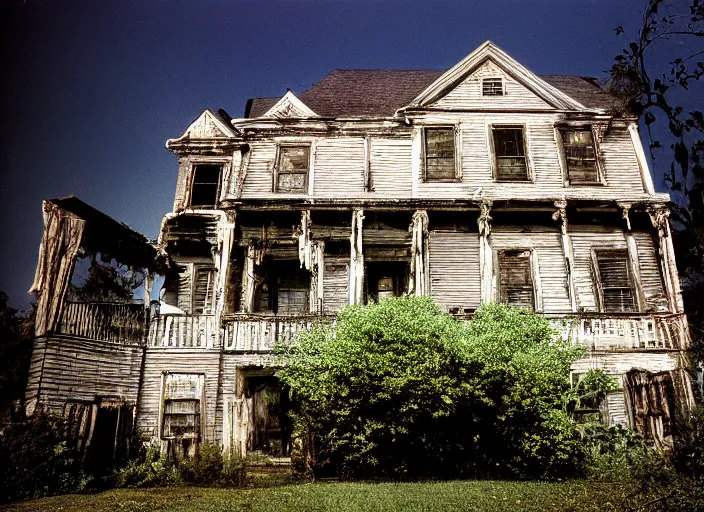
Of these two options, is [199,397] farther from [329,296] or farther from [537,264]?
[537,264]

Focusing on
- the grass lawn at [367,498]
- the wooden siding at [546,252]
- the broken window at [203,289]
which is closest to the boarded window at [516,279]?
the wooden siding at [546,252]

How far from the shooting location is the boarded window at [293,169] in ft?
63.7

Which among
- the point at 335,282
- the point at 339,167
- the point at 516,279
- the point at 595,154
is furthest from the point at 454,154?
the point at 335,282

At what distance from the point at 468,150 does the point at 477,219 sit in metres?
2.74

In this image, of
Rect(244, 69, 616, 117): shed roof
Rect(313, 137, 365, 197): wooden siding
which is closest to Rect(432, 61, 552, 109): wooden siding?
Rect(244, 69, 616, 117): shed roof

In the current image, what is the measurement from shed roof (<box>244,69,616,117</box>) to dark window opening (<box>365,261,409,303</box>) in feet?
19.7

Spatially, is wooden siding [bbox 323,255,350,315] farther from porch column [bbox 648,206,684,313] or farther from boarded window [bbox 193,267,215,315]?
porch column [bbox 648,206,684,313]

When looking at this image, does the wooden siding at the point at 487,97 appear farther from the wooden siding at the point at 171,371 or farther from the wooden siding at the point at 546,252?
the wooden siding at the point at 171,371

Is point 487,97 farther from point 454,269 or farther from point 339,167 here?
point 454,269

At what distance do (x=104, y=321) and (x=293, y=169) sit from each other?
27.7 ft

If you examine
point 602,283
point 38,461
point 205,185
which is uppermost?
point 205,185

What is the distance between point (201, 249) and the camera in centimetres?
1975

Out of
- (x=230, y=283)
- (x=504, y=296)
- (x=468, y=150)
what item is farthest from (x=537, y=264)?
(x=230, y=283)

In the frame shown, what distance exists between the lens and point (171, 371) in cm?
1653
